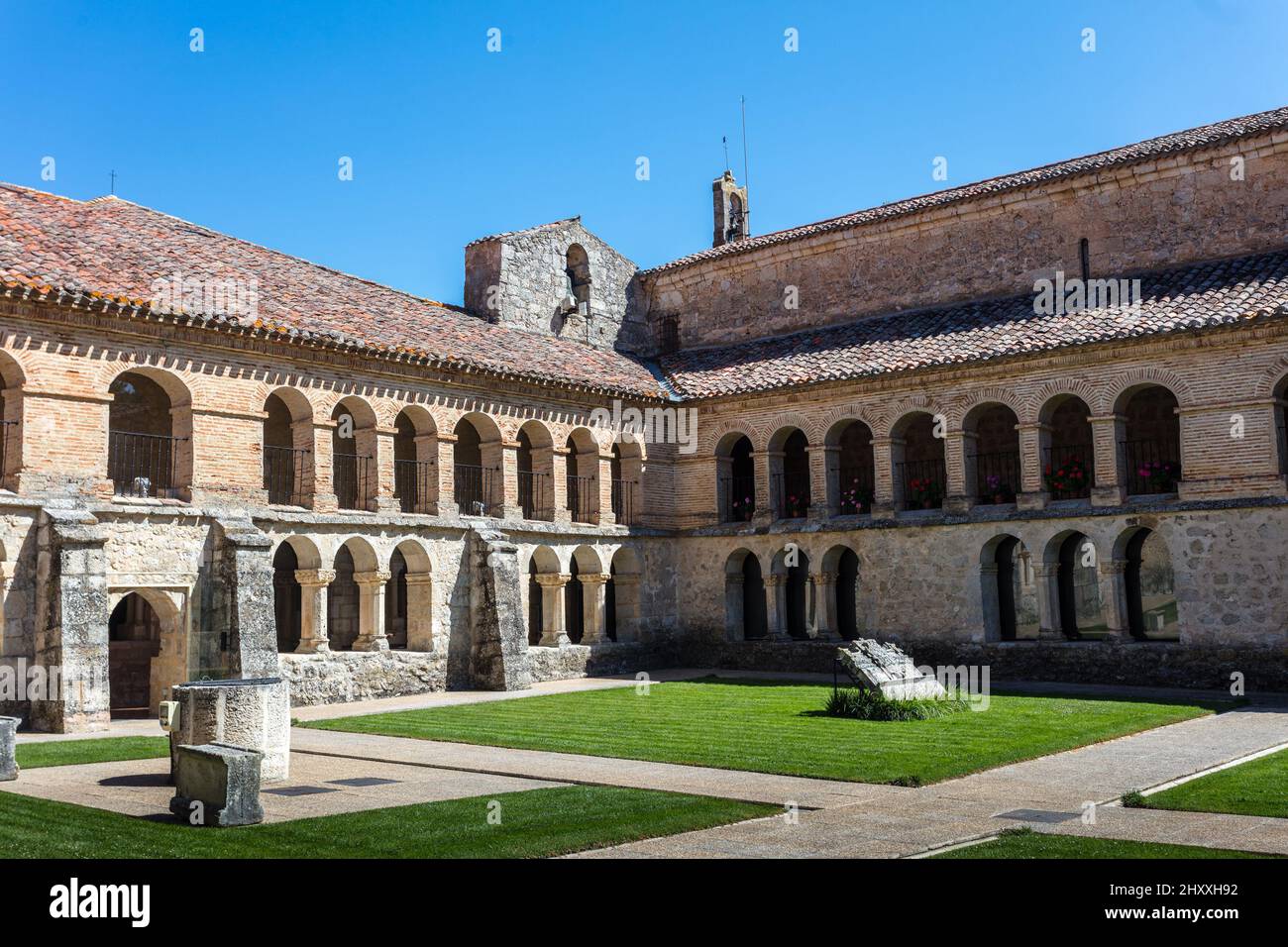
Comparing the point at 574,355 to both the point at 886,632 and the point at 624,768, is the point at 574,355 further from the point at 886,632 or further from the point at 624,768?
the point at 624,768

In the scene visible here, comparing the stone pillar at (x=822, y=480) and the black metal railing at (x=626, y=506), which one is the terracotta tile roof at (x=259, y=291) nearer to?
the black metal railing at (x=626, y=506)

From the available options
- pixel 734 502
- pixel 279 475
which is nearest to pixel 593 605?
pixel 734 502

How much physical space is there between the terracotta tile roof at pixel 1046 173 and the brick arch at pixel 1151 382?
18.5 feet

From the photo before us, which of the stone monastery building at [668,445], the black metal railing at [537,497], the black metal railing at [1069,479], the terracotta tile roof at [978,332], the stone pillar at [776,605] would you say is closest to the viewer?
the stone monastery building at [668,445]

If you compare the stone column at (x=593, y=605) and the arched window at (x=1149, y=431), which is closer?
the arched window at (x=1149, y=431)

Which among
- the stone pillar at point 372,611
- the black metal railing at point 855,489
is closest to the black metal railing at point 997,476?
the black metal railing at point 855,489

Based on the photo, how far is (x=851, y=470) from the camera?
3011 cm

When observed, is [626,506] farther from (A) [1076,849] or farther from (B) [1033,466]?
(A) [1076,849]

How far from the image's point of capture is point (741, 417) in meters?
28.8

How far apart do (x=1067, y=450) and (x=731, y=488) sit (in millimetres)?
7909

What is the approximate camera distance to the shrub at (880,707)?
55.8 feet

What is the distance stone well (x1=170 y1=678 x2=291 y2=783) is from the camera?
1166 cm
